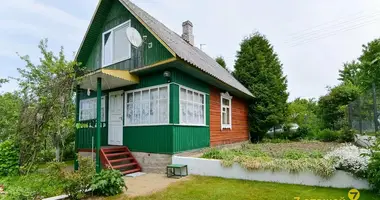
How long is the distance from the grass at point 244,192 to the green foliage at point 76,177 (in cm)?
61

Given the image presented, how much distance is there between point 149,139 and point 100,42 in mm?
5191

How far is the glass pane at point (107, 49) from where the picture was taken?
914cm

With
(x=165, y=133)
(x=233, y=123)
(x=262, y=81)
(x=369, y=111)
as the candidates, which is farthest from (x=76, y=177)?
(x=262, y=81)

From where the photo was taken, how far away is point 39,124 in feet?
18.5

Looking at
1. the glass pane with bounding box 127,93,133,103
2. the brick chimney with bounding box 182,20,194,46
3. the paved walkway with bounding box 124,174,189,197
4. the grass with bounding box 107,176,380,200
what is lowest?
the paved walkway with bounding box 124,174,189,197

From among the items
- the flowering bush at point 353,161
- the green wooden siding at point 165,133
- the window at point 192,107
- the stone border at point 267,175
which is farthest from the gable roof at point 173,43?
the flowering bush at point 353,161

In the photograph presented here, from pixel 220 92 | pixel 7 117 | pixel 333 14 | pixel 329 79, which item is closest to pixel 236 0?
pixel 220 92

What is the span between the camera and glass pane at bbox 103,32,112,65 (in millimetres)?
9141

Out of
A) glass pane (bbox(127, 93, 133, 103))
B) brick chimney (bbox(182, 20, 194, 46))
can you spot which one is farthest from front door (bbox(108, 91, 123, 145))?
brick chimney (bbox(182, 20, 194, 46))

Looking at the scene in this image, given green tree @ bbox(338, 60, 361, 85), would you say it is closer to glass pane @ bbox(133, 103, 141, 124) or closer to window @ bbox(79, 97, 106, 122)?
glass pane @ bbox(133, 103, 141, 124)

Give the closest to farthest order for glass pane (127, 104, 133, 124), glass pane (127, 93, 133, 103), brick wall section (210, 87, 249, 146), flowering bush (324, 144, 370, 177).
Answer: flowering bush (324, 144, 370, 177) < glass pane (127, 104, 133, 124) < glass pane (127, 93, 133, 103) < brick wall section (210, 87, 249, 146)

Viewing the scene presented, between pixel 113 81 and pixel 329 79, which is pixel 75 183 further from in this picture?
pixel 329 79

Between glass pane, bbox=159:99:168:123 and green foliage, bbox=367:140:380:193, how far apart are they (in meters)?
5.18

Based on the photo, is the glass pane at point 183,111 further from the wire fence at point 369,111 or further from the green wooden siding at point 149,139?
the wire fence at point 369,111
